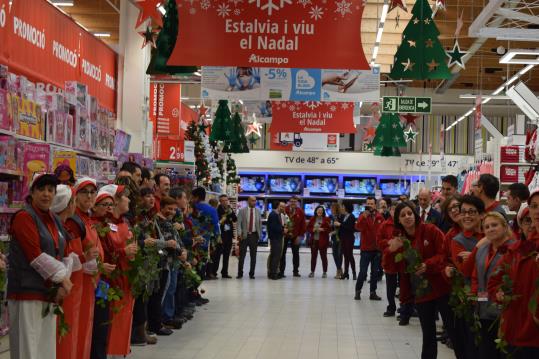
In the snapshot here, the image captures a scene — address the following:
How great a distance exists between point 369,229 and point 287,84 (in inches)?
110

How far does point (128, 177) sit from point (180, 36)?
1567 mm

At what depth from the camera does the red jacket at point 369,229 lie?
14.4 m

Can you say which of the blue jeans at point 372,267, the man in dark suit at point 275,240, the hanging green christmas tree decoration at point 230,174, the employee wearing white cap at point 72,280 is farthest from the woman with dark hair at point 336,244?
the employee wearing white cap at point 72,280

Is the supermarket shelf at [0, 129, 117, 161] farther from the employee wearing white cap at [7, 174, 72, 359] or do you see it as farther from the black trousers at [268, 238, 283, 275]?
the black trousers at [268, 238, 283, 275]

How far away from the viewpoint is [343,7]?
8.53 meters

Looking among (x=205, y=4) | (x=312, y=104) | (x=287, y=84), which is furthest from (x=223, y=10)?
(x=312, y=104)

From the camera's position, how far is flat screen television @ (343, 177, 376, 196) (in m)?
30.8

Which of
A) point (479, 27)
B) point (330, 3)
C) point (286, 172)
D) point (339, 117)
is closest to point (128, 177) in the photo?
point (330, 3)

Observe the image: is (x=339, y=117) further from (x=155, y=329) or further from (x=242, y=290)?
(x=155, y=329)

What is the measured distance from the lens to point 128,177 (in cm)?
794

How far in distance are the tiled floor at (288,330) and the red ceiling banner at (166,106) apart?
246 inches

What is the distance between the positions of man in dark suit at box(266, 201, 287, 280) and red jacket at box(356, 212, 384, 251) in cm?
345

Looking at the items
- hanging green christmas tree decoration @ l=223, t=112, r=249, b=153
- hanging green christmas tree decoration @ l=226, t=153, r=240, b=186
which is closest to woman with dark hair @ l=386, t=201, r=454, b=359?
hanging green christmas tree decoration @ l=223, t=112, r=249, b=153

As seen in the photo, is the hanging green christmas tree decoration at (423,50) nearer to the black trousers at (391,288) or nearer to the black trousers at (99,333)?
the black trousers at (391,288)
